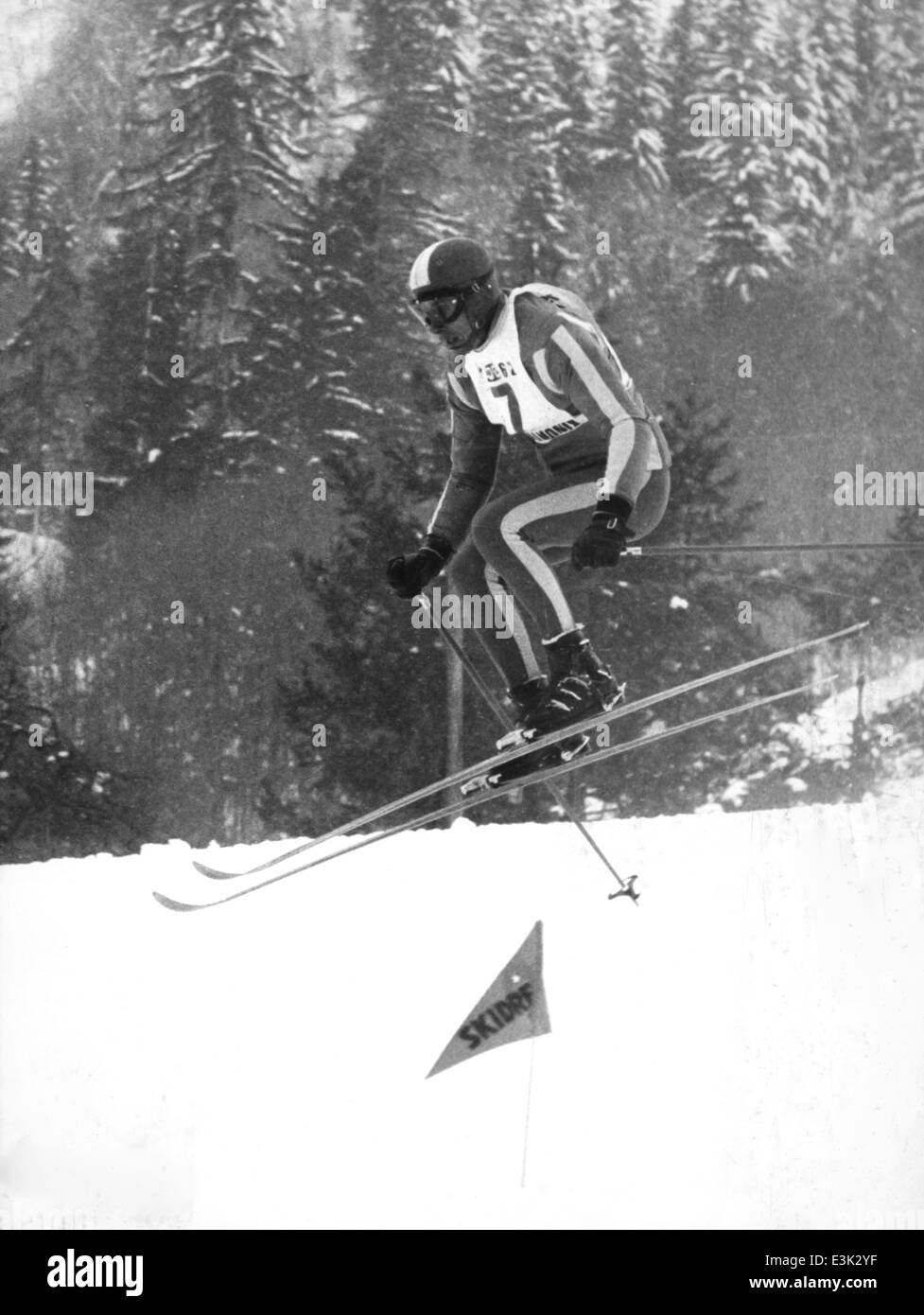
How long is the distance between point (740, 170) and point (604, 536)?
1.33 m

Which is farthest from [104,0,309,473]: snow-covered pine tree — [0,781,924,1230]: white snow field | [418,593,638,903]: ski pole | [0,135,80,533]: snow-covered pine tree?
[0,781,924,1230]: white snow field

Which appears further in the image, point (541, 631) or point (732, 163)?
point (732, 163)

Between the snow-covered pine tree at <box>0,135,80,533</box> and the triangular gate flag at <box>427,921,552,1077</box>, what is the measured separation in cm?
175

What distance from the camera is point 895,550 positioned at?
414 centimetres

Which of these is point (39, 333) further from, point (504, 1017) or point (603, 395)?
point (504, 1017)

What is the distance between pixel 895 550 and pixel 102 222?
7.73 ft

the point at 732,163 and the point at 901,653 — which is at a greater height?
the point at 732,163

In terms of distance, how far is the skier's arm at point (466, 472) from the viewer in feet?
12.7

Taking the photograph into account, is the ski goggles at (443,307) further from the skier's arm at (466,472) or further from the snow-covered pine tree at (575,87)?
the snow-covered pine tree at (575,87)

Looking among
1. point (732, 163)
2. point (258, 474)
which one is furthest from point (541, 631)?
point (732, 163)

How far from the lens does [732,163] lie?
412 cm

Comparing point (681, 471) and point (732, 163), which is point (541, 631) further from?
point (732, 163)

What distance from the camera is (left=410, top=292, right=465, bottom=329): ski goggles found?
12.1 feet
